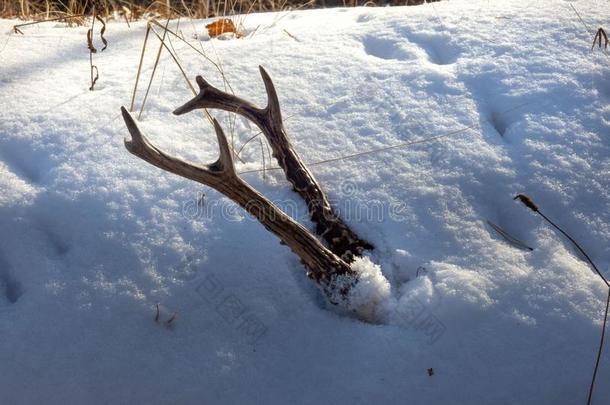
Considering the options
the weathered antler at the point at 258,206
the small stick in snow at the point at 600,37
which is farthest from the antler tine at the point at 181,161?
the small stick in snow at the point at 600,37

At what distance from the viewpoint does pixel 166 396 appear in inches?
48.5

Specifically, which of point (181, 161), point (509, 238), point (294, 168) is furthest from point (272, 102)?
point (509, 238)

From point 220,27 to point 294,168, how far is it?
102 centimetres

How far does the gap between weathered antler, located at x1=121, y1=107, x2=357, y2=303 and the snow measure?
62 millimetres

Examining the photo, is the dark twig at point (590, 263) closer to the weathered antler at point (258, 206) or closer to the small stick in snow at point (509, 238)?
the small stick in snow at point (509, 238)

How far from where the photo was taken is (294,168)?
146 centimetres

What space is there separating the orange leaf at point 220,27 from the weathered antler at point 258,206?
109 cm

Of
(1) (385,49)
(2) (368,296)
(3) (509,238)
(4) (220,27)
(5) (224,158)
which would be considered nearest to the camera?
(5) (224,158)

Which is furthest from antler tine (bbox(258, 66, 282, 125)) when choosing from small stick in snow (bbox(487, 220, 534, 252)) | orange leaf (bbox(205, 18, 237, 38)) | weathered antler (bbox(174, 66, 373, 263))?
orange leaf (bbox(205, 18, 237, 38))

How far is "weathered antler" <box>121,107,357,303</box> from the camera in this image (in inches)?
47.5

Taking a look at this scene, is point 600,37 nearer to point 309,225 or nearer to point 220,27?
point 309,225

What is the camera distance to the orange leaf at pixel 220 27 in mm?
2211

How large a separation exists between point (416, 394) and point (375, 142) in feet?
2.30

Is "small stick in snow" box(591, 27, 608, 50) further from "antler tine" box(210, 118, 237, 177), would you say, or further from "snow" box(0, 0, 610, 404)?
"antler tine" box(210, 118, 237, 177)
